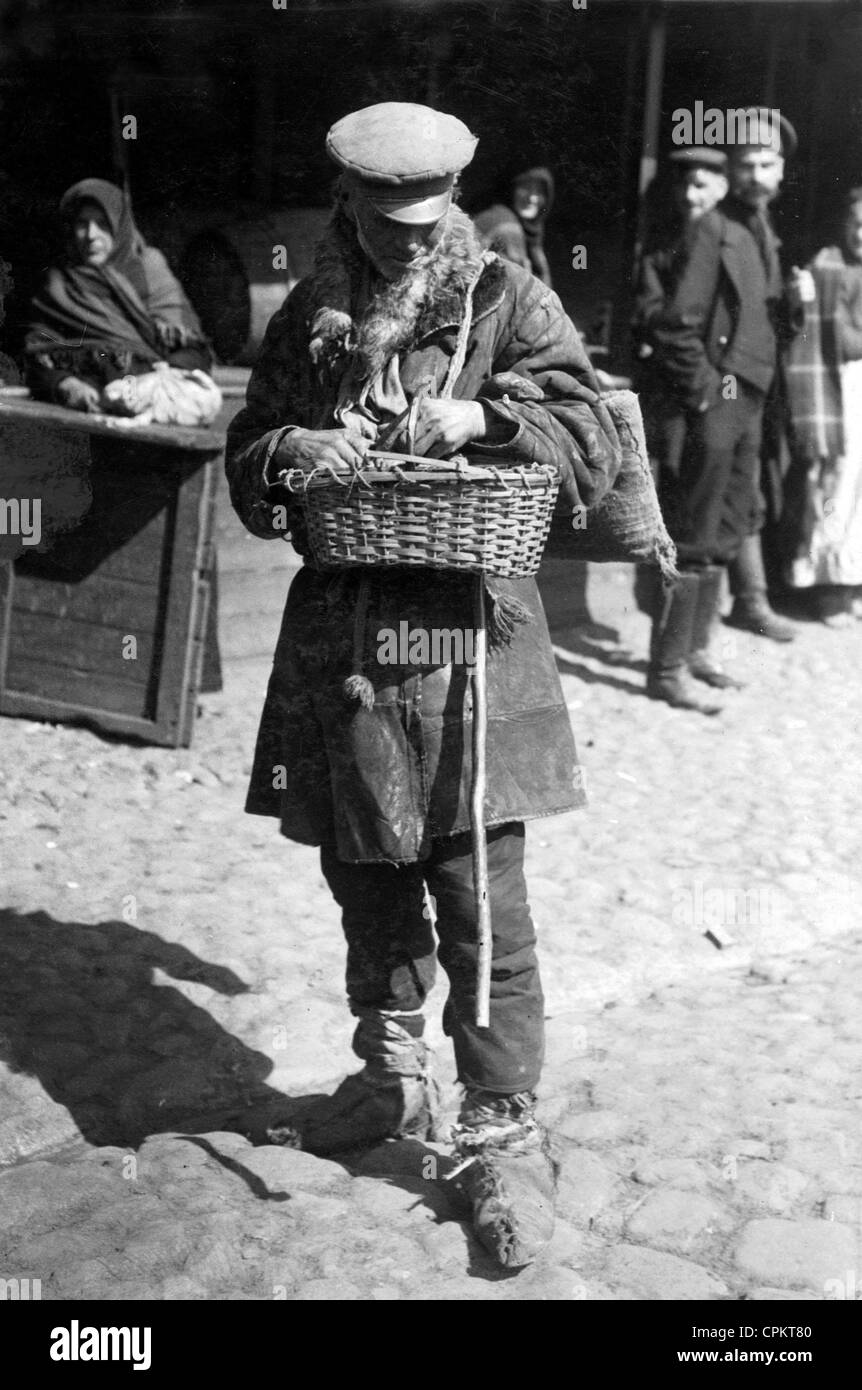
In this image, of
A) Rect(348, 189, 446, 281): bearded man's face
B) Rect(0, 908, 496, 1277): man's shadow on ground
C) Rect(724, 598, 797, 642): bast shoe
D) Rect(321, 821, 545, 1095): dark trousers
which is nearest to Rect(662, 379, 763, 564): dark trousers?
Rect(724, 598, 797, 642): bast shoe

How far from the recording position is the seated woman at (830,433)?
8734 mm

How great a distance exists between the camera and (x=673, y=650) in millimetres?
7480

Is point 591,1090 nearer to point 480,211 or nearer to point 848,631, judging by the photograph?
point 848,631

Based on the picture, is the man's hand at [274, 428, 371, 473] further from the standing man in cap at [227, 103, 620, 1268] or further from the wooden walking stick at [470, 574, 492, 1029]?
the wooden walking stick at [470, 574, 492, 1029]

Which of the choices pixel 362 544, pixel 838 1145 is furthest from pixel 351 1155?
pixel 362 544

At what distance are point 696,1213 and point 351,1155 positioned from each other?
A: 2.58ft

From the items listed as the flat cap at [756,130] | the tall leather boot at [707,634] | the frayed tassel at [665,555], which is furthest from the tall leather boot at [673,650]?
the frayed tassel at [665,555]

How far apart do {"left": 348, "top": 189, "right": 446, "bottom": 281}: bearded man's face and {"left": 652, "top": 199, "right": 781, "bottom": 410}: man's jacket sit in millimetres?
4591

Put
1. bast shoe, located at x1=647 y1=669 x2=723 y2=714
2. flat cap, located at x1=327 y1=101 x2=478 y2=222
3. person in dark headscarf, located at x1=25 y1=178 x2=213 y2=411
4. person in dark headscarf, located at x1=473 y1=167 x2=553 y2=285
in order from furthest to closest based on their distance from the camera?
person in dark headscarf, located at x1=473 y1=167 x2=553 y2=285 < bast shoe, located at x1=647 y1=669 x2=723 y2=714 < person in dark headscarf, located at x1=25 y1=178 x2=213 y2=411 < flat cap, located at x1=327 y1=101 x2=478 y2=222

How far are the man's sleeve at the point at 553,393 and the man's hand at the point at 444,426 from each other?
6 centimetres

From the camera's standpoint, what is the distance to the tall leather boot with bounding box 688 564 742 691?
7.66m

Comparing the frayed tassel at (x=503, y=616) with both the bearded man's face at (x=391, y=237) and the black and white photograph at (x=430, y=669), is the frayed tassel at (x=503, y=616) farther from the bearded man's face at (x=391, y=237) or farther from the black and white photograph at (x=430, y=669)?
the bearded man's face at (x=391, y=237)

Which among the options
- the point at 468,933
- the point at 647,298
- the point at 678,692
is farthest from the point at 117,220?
the point at 468,933

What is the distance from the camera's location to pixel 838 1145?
3.76m
